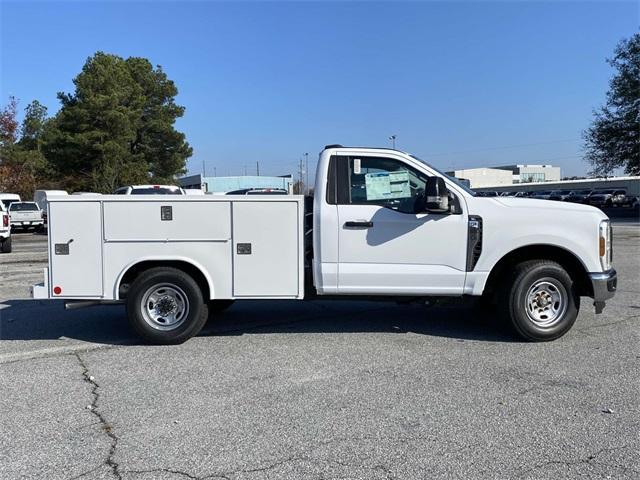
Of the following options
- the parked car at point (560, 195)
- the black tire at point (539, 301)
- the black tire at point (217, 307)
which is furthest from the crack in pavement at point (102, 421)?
the parked car at point (560, 195)

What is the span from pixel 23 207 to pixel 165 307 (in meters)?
27.6

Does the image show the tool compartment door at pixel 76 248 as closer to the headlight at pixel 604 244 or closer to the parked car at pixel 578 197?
the headlight at pixel 604 244

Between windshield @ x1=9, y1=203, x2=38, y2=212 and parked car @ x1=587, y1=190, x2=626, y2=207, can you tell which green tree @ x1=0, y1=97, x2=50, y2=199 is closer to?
windshield @ x1=9, y1=203, x2=38, y2=212

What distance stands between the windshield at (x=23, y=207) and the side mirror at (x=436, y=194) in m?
28.9

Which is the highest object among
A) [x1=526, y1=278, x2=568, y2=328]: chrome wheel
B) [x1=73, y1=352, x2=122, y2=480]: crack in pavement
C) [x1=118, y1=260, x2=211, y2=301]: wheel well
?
[x1=118, y1=260, x2=211, y2=301]: wheel well

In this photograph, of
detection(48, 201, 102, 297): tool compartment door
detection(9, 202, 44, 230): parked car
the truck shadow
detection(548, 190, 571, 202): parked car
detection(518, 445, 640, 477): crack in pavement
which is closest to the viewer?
detection(518, 445, 640, 477): crack in pavement

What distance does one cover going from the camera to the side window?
Answer: 6.39 meters

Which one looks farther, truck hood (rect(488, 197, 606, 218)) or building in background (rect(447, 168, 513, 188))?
building in background (rect(447, 168, 513, 188))

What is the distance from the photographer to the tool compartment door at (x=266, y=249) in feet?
20.8

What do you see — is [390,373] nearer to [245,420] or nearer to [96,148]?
[245,420]

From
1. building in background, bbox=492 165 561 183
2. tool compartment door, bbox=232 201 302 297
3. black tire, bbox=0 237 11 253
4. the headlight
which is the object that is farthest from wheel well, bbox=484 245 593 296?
building in background, bbox=492 165 561 183

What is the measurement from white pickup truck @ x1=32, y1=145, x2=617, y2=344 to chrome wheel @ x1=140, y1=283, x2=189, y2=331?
0.04 ft

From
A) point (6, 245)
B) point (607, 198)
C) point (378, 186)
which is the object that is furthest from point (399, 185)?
point (607, 198)

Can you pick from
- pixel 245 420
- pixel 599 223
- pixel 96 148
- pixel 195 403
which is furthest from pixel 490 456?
pixel 96 148
